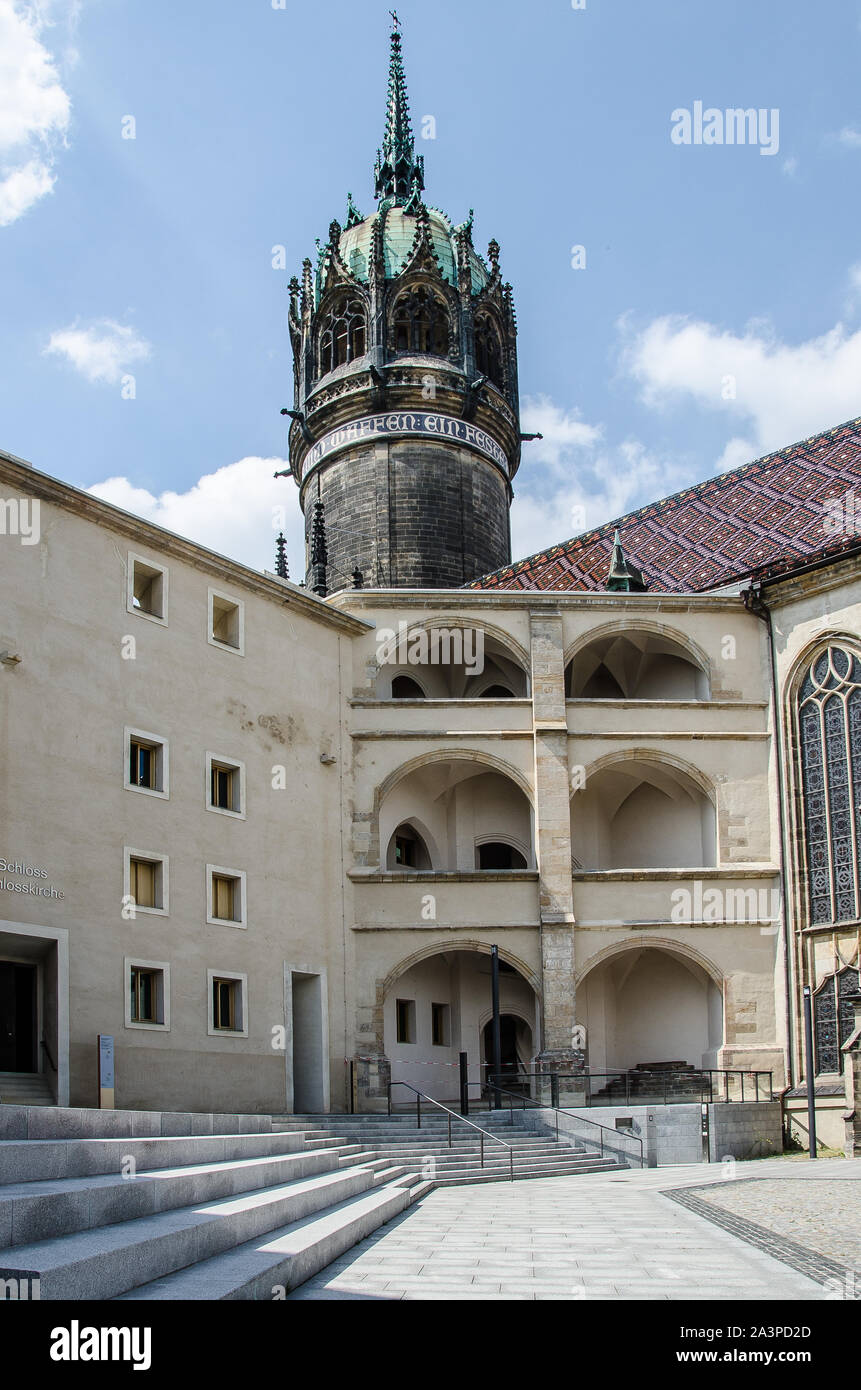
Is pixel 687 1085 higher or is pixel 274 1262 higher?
pixel 274 1262

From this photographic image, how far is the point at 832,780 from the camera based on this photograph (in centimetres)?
2933

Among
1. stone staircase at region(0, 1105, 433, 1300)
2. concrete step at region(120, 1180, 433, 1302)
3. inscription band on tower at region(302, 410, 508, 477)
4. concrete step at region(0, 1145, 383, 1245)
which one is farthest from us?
inscription band on tower at region(302, 410, 508, 477)

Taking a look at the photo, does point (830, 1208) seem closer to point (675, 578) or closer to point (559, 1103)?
point (559, 1103)

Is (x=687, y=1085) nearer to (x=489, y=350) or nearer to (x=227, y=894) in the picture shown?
(x=227, y=894)

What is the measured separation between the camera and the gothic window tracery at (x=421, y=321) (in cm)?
4131

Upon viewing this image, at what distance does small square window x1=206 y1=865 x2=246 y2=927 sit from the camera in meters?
25.3

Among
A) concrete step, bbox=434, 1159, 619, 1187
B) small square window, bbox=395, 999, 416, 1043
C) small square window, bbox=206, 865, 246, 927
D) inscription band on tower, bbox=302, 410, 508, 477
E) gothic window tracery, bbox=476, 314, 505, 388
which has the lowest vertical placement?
concrete step, bbox=434, 1159, 619, 1187

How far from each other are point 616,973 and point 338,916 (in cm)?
735

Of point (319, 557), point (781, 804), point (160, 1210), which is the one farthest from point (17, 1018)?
point (319, 557)

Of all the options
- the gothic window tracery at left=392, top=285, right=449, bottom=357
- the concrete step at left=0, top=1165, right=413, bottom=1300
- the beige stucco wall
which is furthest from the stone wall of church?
the concrete step at left=0, top=1165, right=413, bottom=1300

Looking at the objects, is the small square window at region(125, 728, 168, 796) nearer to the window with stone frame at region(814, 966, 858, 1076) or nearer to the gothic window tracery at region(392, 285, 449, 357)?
the window with stone frame at region(814, 966, 858, 1076)

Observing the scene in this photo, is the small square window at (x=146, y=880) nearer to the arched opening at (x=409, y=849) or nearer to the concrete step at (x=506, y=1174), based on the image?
the concrete step at (x=506, y=1174)

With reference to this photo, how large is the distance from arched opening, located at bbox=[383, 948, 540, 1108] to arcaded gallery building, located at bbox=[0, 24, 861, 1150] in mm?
72

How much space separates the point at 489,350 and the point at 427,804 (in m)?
16.1
